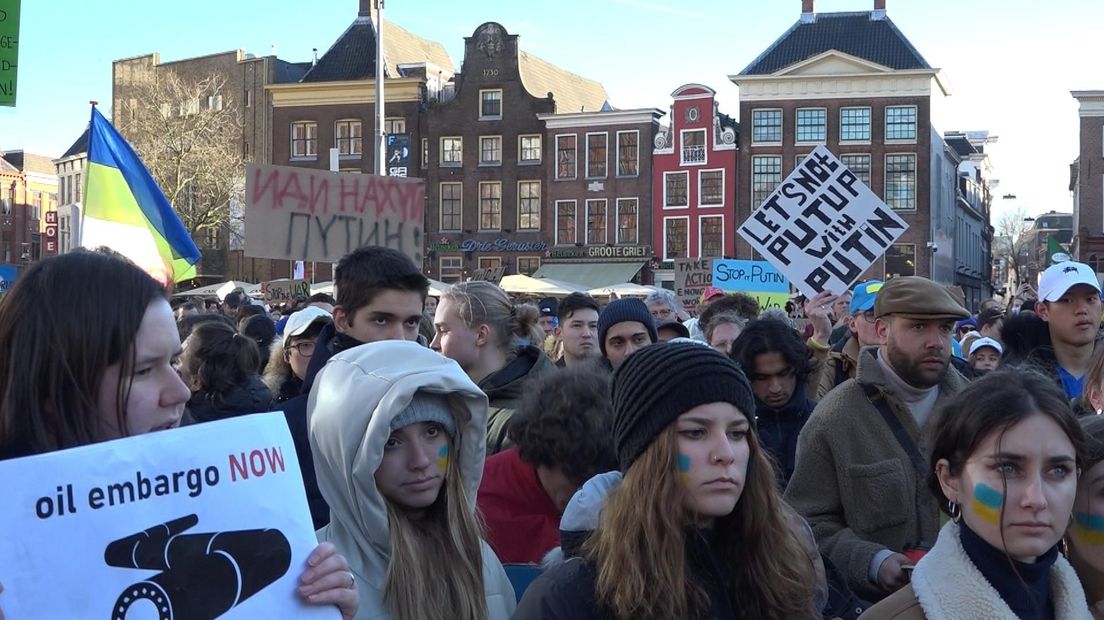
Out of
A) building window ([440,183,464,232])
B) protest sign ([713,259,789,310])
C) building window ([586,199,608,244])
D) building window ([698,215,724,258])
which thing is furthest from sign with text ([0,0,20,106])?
building window ([440,183,464,232])

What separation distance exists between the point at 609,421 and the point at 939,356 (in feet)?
4.52

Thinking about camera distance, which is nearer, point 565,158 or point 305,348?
point 305,348

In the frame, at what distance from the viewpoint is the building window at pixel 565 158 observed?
142 ft

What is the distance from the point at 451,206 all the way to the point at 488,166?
2.33 meters

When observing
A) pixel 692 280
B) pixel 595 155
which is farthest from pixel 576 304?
pixel 595 155

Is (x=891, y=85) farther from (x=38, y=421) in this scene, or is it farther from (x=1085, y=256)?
(x=38, y=421)

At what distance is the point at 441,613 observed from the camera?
8.59 feet

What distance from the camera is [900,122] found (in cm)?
3997

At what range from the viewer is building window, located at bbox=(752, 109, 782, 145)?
4094 centimetres

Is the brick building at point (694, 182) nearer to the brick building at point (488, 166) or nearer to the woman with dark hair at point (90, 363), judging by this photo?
the brick building at point (488, 166)

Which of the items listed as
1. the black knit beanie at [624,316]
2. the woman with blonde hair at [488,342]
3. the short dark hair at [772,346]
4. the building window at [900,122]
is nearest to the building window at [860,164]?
the building window at [900,122]

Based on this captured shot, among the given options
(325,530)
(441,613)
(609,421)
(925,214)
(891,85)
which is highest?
(891,85)

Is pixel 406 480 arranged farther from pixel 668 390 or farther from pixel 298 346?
pixel 298 346

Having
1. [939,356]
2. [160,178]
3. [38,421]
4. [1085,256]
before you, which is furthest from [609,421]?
[1085,256]
